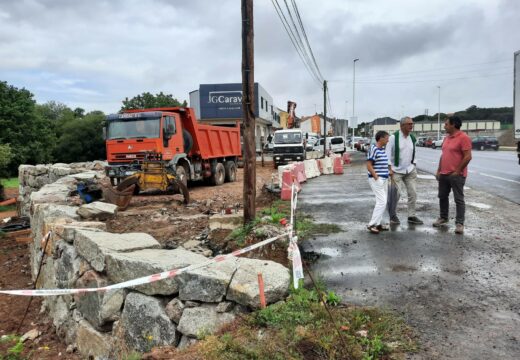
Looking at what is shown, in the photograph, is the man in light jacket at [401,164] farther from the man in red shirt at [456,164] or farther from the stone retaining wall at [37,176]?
the stone retaining wall at [37,176]

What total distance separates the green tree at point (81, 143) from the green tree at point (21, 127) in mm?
11266

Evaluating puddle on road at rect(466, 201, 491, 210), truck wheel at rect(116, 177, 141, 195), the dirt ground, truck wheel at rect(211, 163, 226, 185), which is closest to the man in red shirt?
puddle on road at rect(466, 201, 491, 210)

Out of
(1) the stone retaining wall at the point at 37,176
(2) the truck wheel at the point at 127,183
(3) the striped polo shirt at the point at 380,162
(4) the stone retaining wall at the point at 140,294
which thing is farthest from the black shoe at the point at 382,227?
(1) the stone retaining wall at the point at 37,176

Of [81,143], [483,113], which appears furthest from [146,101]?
[483,113]

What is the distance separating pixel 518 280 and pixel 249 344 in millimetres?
3351

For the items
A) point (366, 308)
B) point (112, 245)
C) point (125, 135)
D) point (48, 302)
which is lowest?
point (48, 302)

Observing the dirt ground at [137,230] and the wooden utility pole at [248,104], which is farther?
the wooden utility pole at [248,104]

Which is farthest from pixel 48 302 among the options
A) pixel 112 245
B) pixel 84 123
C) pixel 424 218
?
pixel 84 123

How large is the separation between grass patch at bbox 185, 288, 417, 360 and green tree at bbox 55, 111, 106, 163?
2021 inches

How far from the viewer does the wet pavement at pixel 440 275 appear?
3545mm

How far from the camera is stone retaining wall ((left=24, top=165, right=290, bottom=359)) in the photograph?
13.2ft

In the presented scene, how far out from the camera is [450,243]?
6.54 metres

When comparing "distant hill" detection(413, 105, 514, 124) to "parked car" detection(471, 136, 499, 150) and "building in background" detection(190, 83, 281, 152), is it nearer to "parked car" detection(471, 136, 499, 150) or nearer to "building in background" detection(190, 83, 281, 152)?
"parked car" detection(471, 136, 499, 150)

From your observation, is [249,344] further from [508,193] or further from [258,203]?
[508,193]
